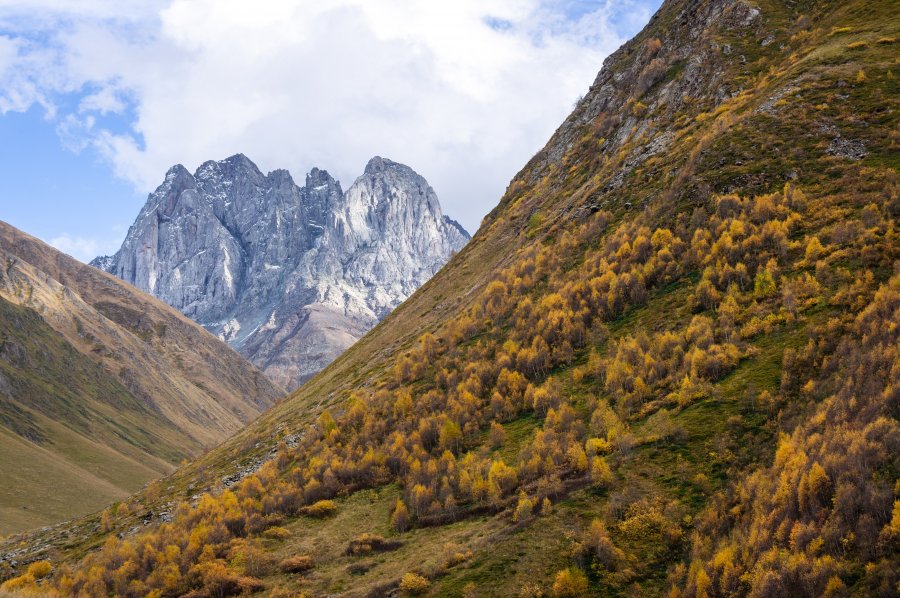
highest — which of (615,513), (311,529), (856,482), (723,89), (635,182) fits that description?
(723,89)

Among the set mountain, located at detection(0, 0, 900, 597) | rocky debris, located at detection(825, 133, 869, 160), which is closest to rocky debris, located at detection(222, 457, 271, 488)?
mountain, located at detection(0, 0, 900, 597)

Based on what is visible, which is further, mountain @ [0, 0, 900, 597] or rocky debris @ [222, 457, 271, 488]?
rocky debris @ [222, 457, 271, 488]

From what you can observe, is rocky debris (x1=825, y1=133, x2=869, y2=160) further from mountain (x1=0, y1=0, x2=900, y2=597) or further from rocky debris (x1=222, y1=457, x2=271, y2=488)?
rocky debris (x1=222, y1=457, x2=271, y2=488)

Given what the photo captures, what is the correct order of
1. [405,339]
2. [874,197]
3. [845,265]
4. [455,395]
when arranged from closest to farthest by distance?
[845,265]
[874,197]
[455,395]
[405,339]

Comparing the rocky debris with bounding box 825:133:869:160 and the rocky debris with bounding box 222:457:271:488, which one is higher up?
the rocky debris with bounding box 222:457:271:488

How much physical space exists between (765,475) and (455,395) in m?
24.6

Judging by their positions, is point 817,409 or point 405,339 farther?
point 405,339

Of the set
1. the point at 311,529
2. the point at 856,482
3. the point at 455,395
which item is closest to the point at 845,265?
the point at 856,482

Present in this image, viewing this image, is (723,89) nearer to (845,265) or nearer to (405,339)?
(845,265)

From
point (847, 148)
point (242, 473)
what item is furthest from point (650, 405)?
point (242, 473)

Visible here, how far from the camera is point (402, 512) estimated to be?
101ft

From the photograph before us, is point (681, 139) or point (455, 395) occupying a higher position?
point (681, 139)

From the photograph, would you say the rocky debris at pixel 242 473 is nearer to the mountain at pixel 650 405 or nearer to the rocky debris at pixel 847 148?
the mountain at pixel 650 405

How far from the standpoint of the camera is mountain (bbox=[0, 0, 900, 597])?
64.2 ft
